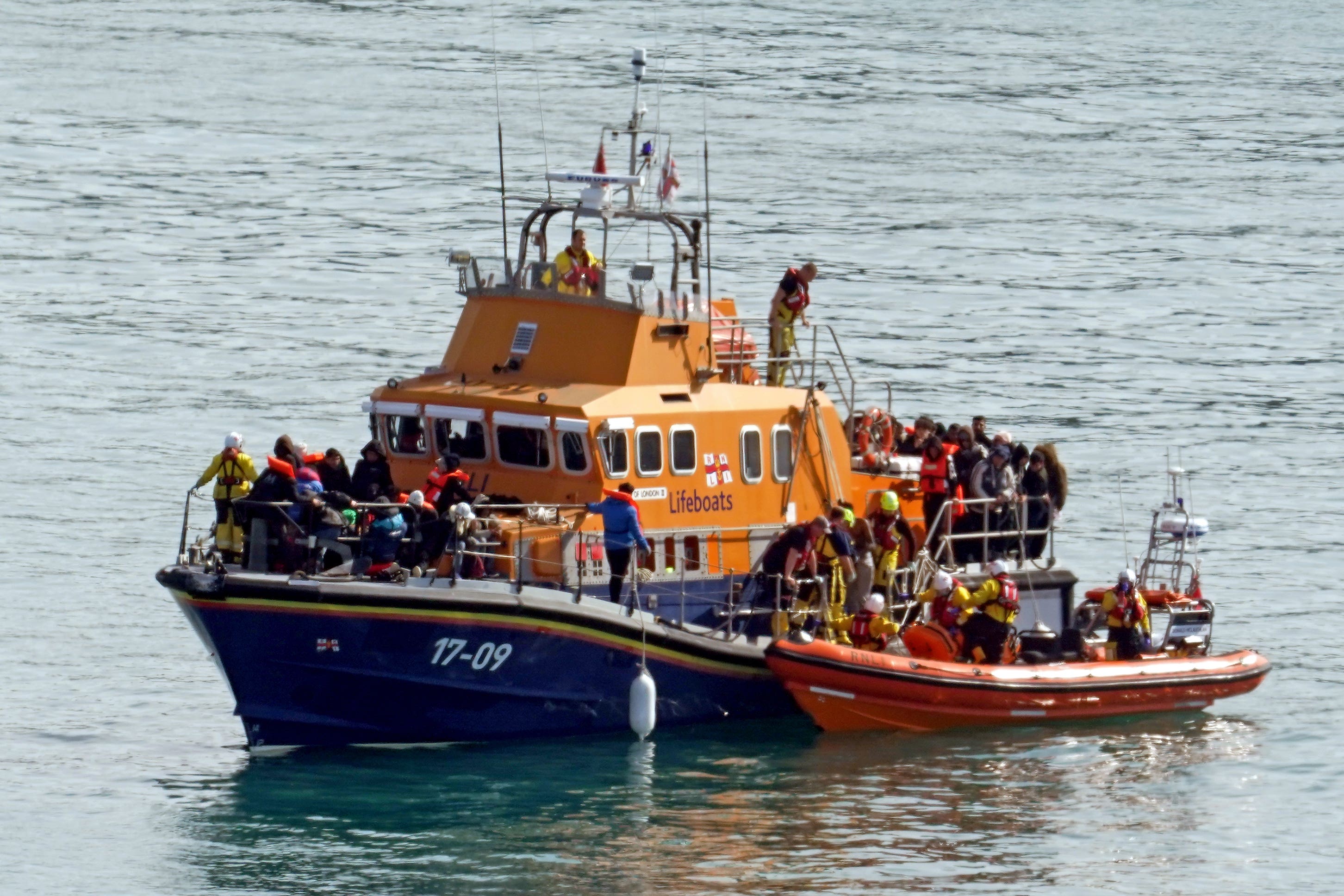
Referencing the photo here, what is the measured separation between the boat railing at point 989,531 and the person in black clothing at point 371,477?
5267mm

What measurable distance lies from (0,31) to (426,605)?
139 ft

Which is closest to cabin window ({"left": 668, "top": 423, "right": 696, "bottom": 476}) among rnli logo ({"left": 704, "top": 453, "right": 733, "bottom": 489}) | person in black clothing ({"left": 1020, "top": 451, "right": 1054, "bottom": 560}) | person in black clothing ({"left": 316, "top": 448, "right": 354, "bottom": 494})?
rnli logo ({"left": 704, "top": 453, "right": 733, "bottom": 489})

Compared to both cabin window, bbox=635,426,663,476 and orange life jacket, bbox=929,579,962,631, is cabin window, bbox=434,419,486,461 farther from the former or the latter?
orange life jacket, bbox=929,579,962,631

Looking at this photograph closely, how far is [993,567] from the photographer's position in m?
20.9

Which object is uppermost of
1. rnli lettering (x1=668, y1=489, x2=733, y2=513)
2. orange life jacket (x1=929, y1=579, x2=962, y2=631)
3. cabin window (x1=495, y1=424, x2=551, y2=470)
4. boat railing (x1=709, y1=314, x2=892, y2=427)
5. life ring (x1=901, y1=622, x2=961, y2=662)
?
boat railing (x1=709, y1=314, x2=892, y2=427)

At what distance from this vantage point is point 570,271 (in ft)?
68.1

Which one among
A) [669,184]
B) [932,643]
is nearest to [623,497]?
[669,184]

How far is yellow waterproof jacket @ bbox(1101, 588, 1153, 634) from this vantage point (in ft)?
72.3

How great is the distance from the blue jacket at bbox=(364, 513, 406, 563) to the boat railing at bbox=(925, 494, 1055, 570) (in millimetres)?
5472

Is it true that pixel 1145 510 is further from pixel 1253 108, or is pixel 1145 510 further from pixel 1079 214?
pixel 1253 108

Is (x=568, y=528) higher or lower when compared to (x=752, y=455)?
lower

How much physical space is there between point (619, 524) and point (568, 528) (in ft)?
1.68

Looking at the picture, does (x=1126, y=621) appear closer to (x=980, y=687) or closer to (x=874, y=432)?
(x=980, y=687)

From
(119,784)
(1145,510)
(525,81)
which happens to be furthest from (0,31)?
(119,784)
